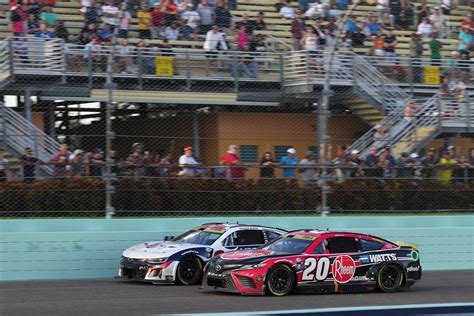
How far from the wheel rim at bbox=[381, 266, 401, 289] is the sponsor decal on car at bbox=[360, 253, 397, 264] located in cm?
14

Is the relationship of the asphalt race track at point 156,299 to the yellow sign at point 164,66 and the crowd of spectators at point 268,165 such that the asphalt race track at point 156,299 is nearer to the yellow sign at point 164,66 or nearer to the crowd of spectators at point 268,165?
the crowd of spectators at point 268,165

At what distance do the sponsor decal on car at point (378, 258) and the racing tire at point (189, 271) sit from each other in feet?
9.29

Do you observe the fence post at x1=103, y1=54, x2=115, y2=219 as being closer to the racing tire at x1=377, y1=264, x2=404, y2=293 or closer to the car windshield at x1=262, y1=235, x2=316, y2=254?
the car windshield at x1=262, y1=235, x2=316, y2=254

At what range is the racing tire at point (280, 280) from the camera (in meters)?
13.5

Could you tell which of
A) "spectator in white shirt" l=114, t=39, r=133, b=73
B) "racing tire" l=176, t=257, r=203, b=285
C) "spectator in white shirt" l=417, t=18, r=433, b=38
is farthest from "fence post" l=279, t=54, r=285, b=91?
"racing tire" l=176, t=257, r=203, b=285

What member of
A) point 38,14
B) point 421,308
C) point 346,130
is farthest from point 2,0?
point 421,308

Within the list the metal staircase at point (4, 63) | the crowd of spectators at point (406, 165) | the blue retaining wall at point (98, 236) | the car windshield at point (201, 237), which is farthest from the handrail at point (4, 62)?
the crowd of spectators at point (406, 165)

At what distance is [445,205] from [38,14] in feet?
30.9

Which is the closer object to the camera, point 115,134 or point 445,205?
point 115,134

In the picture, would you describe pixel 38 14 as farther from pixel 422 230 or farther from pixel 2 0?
pixel 422 230

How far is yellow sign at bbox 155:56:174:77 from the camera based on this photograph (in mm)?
19969

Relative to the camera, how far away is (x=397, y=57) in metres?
22.4

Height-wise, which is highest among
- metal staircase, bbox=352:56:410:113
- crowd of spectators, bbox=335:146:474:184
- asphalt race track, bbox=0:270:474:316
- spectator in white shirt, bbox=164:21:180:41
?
spectator in white shirt, bbox=164:21:180:41

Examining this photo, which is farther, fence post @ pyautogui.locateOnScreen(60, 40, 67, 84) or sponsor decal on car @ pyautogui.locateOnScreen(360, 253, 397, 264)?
fence post @ pyautogui.locateOnScreen(60, 40, 67, 84)
